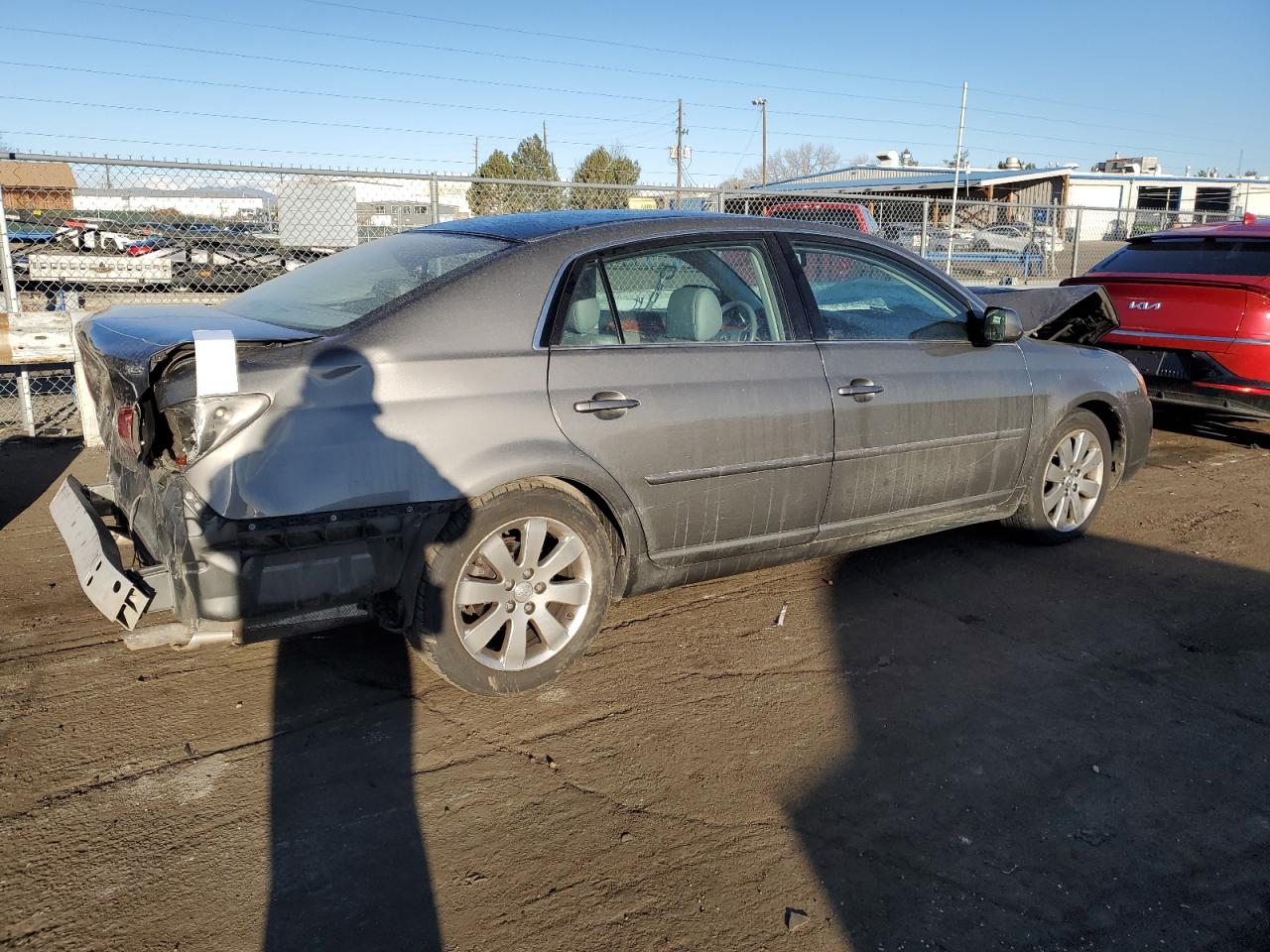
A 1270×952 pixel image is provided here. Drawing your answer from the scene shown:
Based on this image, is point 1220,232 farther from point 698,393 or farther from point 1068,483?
point 698,393

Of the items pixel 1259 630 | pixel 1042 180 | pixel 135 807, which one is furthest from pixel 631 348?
pixel 1042 180

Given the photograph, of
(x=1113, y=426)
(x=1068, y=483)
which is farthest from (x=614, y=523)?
(x=1113, y=426)

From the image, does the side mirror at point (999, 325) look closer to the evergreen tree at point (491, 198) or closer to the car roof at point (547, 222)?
the car roof at point (547, 222)

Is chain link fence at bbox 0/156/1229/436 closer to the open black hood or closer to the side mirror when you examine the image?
the open black hood

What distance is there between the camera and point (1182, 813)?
9.53 feet

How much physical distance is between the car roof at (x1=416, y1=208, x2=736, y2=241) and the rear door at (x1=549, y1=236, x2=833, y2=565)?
0.17 m

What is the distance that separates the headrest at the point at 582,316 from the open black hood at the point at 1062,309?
2664mm

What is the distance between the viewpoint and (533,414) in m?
3.35

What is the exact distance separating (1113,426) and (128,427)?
4.86m

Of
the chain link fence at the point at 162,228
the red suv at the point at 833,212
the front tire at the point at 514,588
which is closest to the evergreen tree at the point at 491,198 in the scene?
the chain link fence at the point at 162,228

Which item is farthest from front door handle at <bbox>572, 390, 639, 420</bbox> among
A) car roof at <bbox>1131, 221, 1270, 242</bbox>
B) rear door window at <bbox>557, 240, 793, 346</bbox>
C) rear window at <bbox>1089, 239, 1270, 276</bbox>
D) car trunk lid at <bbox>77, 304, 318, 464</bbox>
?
car roof at <bbox>1131, 221, 1270, 242</bbox>

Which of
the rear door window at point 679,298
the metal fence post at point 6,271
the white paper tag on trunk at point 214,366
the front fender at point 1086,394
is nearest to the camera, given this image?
the white paper tag on trunk at point 214,366

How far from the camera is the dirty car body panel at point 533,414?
2949 mm

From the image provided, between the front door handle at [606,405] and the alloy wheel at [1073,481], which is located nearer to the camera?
the front door handle at [606,405]
